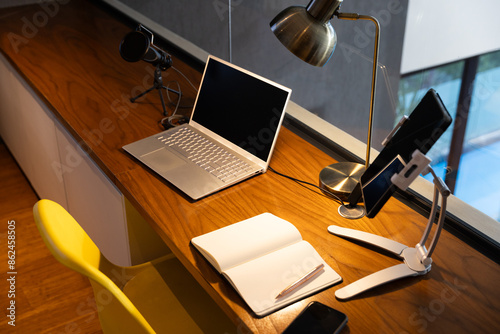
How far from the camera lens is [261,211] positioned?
1.28 metres

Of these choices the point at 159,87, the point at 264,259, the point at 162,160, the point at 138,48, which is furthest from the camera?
the point at 159,87

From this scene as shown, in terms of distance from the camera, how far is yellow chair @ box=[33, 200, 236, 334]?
1.01m

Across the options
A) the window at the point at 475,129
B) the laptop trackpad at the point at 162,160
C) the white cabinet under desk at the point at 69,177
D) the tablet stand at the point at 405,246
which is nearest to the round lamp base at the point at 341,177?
the tablet stand at the point at 405,246

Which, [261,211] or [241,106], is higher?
[241,106]

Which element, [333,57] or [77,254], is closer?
[77,254]

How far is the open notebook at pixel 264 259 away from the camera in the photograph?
40.1 inches

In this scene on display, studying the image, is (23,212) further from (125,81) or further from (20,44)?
(125,81)

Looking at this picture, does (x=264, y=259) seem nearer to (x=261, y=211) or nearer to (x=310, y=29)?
(x=261, y=211)

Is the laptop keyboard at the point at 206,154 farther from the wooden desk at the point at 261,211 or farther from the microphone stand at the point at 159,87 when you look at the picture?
the microphone stand at the point at 159,87

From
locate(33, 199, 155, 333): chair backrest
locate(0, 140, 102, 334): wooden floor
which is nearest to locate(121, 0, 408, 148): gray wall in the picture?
locate(33, 199, 155, 333): chair backrest

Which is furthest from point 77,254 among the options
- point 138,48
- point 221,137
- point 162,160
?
point 138,48

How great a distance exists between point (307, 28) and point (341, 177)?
→ 0.42 m

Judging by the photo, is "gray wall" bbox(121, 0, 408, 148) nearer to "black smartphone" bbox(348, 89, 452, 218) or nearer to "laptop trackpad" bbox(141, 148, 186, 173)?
"black smartphone" bbox(348, 89, 452, 218)

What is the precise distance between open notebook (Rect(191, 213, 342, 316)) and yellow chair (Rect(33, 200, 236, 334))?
0.20 meters
